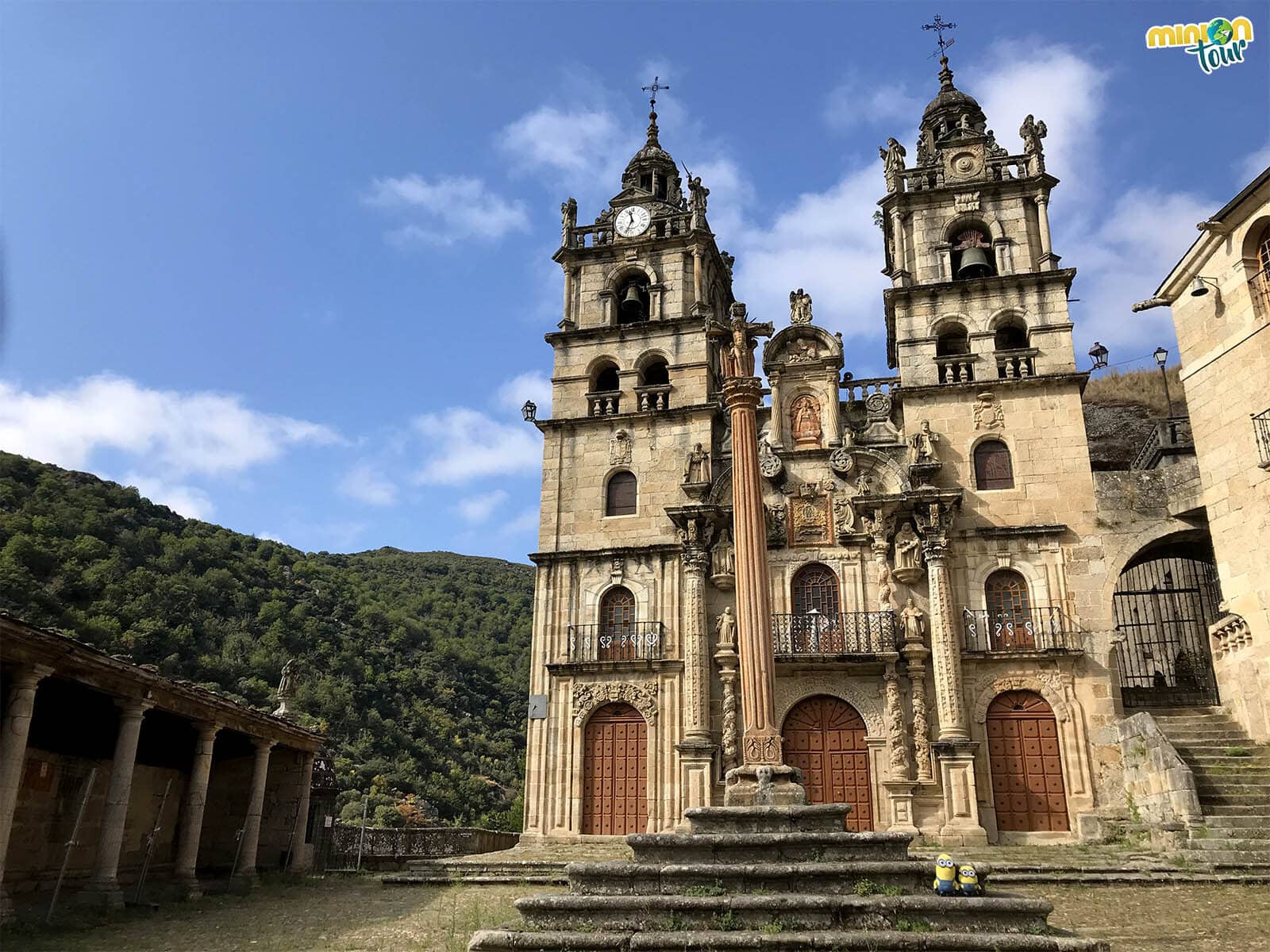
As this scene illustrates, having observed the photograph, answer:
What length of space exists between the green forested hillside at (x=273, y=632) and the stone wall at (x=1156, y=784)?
83.1ft

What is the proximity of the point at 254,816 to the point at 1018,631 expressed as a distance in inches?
694

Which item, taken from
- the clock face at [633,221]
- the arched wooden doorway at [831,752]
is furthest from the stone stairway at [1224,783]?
the clock face at [633,221]

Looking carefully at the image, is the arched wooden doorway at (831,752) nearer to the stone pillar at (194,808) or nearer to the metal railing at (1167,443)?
the stone pillar at (194,808)

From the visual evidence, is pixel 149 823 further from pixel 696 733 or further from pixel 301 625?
pixel 301 625

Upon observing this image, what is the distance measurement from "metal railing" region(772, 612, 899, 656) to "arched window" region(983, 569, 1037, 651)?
2.38 m

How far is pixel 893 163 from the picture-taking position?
2903cm

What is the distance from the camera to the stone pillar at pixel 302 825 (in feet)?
74.0

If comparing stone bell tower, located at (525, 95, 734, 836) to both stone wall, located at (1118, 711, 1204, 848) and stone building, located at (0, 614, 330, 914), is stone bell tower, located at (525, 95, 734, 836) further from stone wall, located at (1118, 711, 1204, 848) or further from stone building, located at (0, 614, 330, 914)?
stone wall, located at (1118, 711, 1204, 848)

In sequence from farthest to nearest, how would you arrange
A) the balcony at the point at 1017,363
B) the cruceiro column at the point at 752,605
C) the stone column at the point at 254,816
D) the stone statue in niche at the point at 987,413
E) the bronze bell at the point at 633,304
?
the bronze bell at the point at 633,304 → the balcony at the point at 1017,363 → the stone statue in niche at the point at 987,413 → the stone column at the point at 254,816 → the cruceiro column at the point at 752,605

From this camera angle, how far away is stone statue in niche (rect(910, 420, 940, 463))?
24.6 metres

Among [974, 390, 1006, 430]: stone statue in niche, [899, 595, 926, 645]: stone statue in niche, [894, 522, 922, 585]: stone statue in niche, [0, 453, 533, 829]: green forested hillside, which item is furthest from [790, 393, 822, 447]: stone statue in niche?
[0, 453, 533, 829]: green forested hillside

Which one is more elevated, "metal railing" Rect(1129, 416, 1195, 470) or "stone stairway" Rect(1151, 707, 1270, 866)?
"metal railing" Rect(1129, 416, 1195, 470)

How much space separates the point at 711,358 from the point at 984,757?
12.8 metres

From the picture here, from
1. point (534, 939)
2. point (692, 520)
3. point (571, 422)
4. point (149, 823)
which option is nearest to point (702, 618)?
point (692, 520)
